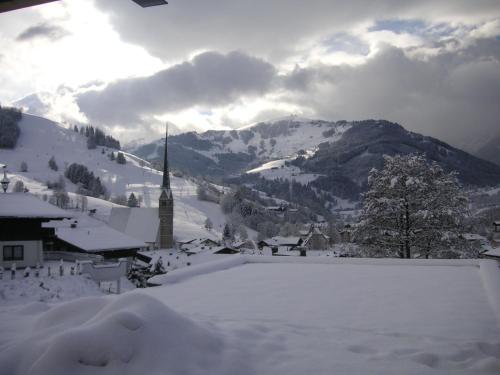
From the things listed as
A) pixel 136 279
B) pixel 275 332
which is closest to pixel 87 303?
pixel 275 332

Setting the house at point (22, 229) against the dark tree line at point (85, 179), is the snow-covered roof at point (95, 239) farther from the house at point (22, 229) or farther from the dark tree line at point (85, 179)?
the dark tree line at point (85, 179)

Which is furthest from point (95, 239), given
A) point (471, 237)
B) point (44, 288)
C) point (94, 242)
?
point (471, 237)

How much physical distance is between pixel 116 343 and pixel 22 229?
2232 centimetres

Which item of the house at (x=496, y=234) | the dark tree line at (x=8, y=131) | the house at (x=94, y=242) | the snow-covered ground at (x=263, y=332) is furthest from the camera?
the dark tree line at (x=8, y=131)

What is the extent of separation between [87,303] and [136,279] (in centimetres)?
2595

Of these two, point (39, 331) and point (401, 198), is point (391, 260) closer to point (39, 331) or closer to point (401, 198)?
point (401, 198)

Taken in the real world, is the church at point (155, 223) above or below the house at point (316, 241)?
above

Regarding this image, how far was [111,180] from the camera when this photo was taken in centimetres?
17788

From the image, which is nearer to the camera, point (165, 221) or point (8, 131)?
point (165, 221)

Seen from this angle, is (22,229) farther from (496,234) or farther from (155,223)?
(496,234)

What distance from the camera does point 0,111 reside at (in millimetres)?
198250

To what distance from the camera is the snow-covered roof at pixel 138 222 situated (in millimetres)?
72688

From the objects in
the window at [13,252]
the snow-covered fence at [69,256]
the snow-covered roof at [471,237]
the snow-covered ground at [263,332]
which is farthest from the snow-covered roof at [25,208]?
the snow-covered roof at [471,237]

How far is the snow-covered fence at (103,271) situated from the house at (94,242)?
8.75 metres
